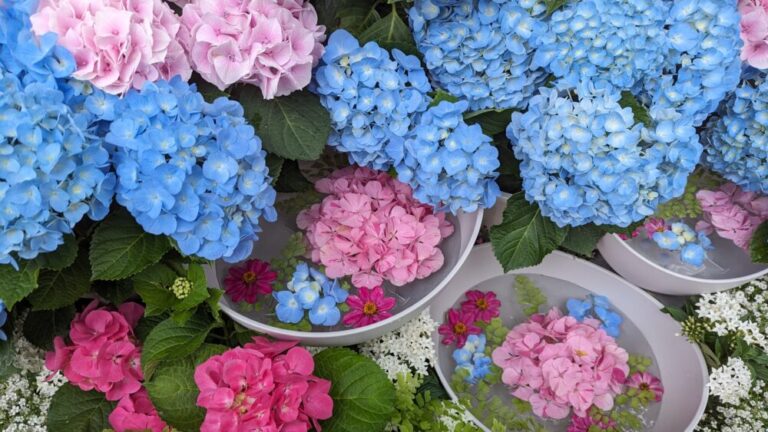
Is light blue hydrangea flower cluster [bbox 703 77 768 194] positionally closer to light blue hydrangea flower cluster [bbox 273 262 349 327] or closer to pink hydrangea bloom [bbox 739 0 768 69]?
pink hydrangea bloom [bbox 739 0 768 69]

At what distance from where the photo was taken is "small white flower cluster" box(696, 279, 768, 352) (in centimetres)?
102

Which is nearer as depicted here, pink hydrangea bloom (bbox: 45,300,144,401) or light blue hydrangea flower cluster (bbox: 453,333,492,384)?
pink hydrangea bloom (bbox: 45,300,144,401)

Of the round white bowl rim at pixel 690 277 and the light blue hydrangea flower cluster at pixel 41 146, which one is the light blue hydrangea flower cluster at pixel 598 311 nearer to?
the round white bowl rim at pixel 690 277

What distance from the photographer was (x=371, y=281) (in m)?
1.06

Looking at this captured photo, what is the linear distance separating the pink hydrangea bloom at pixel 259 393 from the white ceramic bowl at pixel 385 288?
104 millimetres

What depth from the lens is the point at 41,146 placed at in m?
0.62

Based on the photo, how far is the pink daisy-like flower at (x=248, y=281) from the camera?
1.05 meters

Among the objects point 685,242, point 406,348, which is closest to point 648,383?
point 685,242

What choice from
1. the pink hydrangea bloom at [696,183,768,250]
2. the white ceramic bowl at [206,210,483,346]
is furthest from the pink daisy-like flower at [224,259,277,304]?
the pink hydrangea bloom at [696,183,768,250]

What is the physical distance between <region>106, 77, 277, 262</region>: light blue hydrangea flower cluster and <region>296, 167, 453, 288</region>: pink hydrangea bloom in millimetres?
296

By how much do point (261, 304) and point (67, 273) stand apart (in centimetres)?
31

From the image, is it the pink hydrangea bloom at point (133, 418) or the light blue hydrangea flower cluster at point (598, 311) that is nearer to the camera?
the pink hydrangea bloom at point (133, 418)

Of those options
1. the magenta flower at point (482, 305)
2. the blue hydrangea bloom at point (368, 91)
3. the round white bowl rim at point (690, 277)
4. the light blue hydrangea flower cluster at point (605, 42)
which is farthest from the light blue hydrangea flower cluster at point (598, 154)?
the magenta flower at point (482, 305)

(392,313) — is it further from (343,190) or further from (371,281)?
(343,190)
